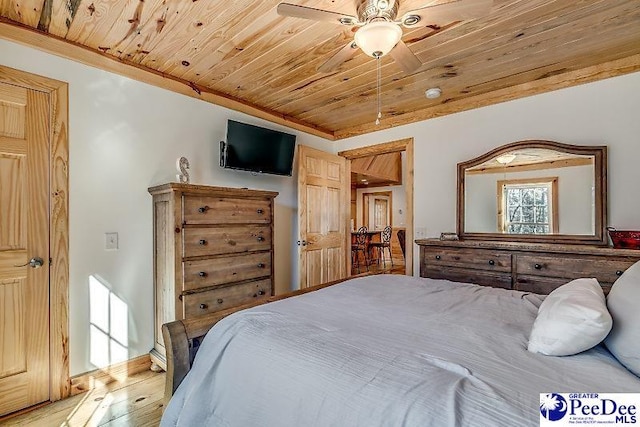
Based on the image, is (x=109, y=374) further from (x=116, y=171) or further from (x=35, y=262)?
(x=116, y=171)

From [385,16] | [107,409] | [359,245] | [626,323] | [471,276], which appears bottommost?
[107,409]

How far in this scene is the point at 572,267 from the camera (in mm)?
2246

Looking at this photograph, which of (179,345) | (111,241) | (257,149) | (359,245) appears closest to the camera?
(179,345)

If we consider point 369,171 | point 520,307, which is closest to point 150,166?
point 520,307

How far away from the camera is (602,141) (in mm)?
2516

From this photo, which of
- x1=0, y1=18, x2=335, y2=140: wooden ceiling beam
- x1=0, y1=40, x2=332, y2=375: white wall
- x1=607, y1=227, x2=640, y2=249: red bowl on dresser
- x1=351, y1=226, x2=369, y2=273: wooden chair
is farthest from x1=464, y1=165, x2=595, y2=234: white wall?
x1=351, y1=226, x2=369, y2=273: wooden chair

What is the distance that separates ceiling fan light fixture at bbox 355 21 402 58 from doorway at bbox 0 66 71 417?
209 centimetres

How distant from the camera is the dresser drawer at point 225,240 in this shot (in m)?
2.33

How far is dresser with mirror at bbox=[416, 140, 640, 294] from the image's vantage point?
7.54 ft

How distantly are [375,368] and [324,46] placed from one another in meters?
2.12

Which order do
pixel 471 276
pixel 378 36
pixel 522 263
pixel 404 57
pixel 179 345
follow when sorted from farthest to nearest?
pixel 471 276 < pixel 522 263 < pixel 404 57 < pixel 378 36 < pixel 179 345

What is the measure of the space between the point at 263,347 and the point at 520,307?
120 centimetres

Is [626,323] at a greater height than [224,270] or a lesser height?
greater

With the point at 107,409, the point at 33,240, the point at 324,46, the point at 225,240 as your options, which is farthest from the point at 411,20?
the point at 107,409
